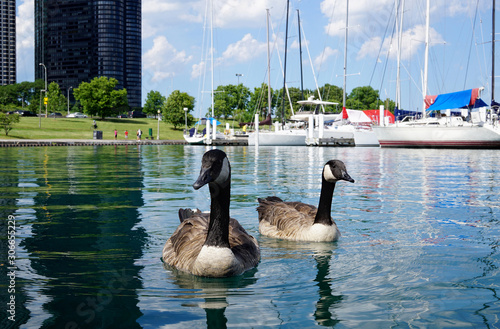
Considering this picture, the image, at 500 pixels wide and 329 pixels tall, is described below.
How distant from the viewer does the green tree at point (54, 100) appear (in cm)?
12481

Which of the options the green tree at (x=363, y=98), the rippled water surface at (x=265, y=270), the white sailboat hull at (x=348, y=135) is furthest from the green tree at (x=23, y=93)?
the rippled water surface at (x=265, y=270)

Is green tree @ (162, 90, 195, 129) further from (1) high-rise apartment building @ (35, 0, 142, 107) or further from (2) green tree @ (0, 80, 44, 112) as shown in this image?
(1) high-rise apartment building @ (35, 0, 142, 107)

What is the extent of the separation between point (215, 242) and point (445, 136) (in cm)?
4767

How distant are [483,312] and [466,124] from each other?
48.4 meters

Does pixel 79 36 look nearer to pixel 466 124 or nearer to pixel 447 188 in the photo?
pixel 466 124

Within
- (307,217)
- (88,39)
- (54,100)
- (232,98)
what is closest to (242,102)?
(232,98)

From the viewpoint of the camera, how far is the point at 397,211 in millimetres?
11781

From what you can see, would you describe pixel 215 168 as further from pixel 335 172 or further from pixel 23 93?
pixel 23 93

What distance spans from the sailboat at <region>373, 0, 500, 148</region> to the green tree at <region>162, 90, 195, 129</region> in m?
56.6

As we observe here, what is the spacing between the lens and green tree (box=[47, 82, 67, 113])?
4914 inches

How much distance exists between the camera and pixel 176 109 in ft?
335

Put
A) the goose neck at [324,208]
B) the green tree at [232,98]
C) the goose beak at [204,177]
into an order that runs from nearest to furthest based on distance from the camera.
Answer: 1. the goose beak at [204,177]
2. the goose neck at [324,208]
3. the green tree at [232,98]

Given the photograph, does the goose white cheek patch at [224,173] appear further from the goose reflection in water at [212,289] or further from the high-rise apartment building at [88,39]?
the high-rise apartment building at [88,39]

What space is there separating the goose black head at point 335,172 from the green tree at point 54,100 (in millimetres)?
125343
